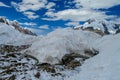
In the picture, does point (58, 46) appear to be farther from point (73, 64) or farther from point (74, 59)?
point (73, 64)

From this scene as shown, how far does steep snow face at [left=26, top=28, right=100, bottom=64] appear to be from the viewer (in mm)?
29109

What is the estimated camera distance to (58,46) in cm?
3003

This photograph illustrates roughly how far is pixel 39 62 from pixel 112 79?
1265 centimetres

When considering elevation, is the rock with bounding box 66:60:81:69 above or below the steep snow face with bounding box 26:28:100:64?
below

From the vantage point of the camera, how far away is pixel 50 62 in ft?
94.0

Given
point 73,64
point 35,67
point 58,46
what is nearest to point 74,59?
point 73,64

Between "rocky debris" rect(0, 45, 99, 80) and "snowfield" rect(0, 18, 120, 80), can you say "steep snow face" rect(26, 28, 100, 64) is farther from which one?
"rocky debris" rect(0, 45, 99, 80)

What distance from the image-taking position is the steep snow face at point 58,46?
29.1 metres

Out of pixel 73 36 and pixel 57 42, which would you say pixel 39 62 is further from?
pixel 73 36

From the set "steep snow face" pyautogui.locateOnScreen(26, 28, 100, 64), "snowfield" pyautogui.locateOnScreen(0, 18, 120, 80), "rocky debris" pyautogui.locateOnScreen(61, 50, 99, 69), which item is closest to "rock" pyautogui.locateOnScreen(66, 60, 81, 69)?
"rocky debris" pyautogui.locateOnScreen(61, 50, 99, 69)

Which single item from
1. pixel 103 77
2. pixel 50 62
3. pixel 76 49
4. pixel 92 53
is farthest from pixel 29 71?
pixel 92 53

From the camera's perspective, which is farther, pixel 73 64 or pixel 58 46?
pixel 58 46

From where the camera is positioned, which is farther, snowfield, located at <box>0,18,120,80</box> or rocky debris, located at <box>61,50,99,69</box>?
rocky debris, located at <box>61,50,99,69</box>

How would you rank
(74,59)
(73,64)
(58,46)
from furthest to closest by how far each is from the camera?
(74,59)
(58,46)
(73,64)
